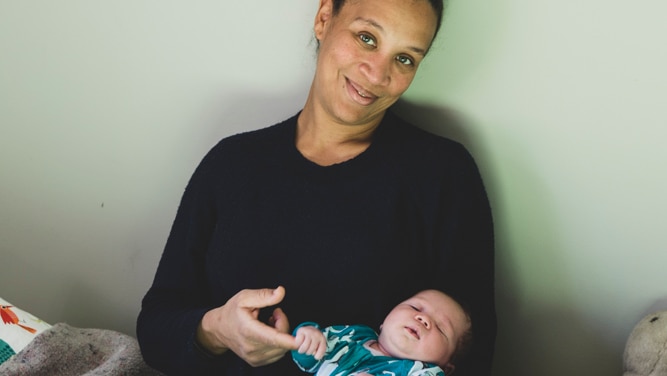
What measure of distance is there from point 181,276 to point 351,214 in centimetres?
39

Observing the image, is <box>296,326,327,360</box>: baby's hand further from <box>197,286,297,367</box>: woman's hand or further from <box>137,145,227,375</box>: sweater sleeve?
<box>137,145,227,375</box>: sweater sleeve

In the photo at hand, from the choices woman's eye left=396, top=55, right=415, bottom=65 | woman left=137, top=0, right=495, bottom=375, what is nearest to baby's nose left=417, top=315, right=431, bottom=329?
woman left=137, top=0, right=495, bottom=375

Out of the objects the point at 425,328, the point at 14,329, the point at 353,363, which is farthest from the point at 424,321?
the point at 14,329

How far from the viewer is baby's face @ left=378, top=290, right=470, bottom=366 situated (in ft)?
4.37

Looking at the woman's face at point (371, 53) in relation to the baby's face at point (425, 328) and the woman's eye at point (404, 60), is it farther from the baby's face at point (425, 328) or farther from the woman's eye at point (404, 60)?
the baby's face at point (425, 328)

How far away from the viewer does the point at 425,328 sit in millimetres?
1344

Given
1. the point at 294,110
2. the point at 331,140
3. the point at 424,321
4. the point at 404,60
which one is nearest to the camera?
the point at 424,321

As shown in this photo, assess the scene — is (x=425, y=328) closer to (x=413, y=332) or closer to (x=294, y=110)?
(x=413, y=332)

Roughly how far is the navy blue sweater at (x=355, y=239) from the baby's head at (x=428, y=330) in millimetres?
67

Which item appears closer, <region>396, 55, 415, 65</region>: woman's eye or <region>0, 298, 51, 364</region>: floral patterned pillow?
<region>396, 55, 415, 65</region>: woman's eye

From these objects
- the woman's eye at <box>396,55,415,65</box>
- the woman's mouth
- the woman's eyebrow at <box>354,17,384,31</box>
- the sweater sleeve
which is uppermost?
the woman's eyebrow at <box>354,17,384,31</box>

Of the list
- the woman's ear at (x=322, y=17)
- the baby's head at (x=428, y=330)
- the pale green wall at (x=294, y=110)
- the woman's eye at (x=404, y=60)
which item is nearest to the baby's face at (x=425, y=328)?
the baby's head at (x=428, y=330)

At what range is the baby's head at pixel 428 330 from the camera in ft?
4.38

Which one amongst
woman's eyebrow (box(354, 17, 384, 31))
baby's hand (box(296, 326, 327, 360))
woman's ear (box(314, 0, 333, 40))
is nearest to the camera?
baby's hand (box(296, 326, 327, 360))
